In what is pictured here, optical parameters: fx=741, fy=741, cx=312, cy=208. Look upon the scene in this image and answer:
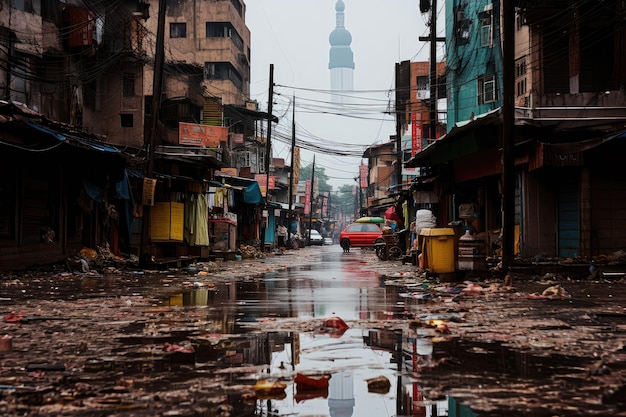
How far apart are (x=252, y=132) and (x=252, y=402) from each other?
6833 cm

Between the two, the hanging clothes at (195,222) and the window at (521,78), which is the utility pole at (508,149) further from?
the hanging clothes at (195,222)

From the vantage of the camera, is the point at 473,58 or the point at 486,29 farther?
the point at 473,58

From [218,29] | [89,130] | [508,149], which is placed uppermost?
[218,29]

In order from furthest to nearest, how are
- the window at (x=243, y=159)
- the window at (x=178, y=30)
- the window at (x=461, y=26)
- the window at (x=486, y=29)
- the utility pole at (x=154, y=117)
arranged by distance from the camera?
the window at (x=243, y=159) < the window at (x=178, y=30) < the window at (x=461, y=26) < the window at (x=486, y=29) < the utility pole at (x=154, y=117)

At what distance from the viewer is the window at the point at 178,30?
66375mm

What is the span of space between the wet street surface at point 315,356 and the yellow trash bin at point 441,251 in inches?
153

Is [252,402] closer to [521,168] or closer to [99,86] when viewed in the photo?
[521,168]

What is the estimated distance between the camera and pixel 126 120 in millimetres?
35656

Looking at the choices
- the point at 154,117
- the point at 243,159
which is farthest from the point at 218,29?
the point at 154,117

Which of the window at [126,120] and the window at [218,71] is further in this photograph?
the window at [218,71]

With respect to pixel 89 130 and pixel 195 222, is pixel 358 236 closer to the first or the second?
pixel 195 222

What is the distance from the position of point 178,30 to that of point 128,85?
32.9 metres

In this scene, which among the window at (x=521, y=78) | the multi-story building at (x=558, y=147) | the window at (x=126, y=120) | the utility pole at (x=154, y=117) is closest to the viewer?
the multi-story building at (x=558, y=147)

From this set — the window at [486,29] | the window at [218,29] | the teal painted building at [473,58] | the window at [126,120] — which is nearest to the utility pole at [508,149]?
the teal painted building at [473,58]
